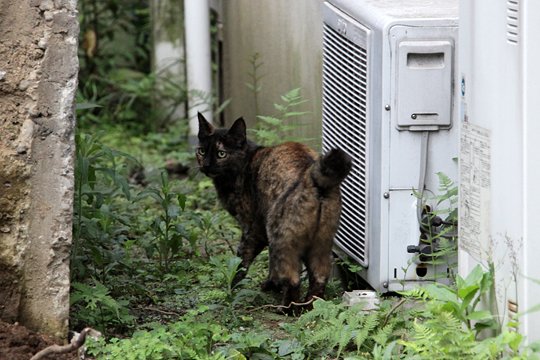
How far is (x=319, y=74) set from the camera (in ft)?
25.2

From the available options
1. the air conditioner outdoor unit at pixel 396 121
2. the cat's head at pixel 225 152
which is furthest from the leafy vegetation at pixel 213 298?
the cat's head at pixel 225 152

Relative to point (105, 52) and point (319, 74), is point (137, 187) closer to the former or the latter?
point (319, 74)

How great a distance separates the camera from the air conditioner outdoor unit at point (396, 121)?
577cm

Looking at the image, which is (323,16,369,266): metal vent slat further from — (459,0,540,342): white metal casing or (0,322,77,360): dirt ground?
(0,322,77,360): dirt ground

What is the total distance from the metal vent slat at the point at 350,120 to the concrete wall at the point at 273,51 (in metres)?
0.95

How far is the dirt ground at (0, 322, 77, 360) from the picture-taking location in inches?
190

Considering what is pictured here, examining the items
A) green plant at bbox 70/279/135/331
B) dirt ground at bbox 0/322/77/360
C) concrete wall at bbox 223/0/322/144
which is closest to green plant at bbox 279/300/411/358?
green plant at bbox 70/279/135/331

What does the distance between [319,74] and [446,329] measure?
3413 millimetres

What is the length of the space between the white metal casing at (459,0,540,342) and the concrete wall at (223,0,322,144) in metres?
2.85

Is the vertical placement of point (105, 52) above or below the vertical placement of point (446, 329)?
above

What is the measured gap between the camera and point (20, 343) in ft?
16.1

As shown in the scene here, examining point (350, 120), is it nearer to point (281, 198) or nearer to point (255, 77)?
point (281, 198)

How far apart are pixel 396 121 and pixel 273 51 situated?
327cm

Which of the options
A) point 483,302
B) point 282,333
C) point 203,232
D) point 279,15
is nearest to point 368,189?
point 282,333
